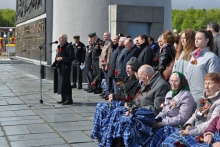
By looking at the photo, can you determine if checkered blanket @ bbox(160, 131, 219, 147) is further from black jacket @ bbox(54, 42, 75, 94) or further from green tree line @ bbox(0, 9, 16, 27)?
green tree line @ bbox(0, 9, 16, 27)

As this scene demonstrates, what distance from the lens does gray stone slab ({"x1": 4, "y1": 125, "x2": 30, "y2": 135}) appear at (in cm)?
695

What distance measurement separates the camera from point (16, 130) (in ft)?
23.4

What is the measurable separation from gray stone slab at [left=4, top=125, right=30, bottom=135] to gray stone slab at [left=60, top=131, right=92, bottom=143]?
73cm

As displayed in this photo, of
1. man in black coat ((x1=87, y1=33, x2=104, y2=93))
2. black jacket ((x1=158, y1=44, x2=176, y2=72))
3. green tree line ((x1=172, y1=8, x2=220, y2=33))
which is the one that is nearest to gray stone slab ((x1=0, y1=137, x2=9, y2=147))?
black jacket ((x1=158, y1=44, x2=176, y2=72))

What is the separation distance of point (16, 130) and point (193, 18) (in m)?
80.5

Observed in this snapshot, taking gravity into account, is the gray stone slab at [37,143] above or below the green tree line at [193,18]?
below

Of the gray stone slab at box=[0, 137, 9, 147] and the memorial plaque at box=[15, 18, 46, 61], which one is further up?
the memorial plaque at box=[15, 18, 46, 61]

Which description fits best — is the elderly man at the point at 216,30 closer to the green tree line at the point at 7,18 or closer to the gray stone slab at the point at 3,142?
the gray stone slab at the point at 3,142

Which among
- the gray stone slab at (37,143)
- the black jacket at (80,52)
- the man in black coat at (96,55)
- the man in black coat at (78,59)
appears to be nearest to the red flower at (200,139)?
the gray stone slab at (37,143)

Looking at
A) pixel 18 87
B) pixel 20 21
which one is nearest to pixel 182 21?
pixel 20 21

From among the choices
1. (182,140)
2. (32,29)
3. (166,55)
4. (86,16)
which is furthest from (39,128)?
(32,29)

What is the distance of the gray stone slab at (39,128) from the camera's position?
7027mm

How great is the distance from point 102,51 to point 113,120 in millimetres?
5697

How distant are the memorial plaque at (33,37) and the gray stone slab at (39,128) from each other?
670 centimetres
